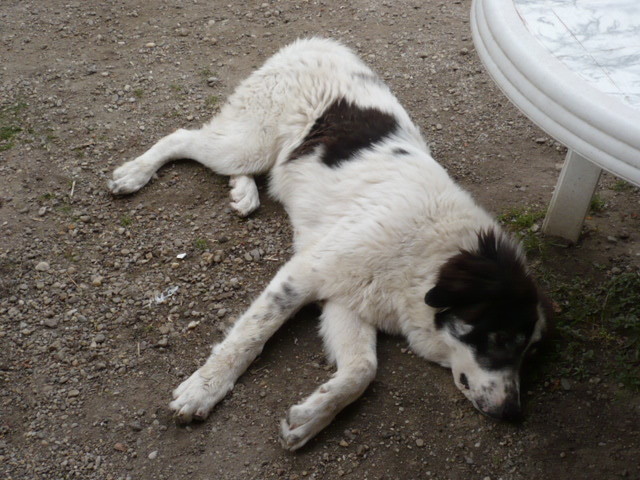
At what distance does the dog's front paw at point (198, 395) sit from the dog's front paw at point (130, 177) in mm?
1622

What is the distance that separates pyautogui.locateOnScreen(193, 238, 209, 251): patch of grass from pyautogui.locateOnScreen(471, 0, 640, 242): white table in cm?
216

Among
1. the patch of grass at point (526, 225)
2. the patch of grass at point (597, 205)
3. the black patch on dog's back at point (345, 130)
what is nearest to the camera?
the black patch on dog's back at point (345, 130)

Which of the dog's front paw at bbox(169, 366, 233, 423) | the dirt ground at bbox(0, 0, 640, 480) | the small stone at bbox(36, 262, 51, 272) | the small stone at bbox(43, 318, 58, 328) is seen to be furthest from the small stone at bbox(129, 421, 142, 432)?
the small stone at bbox(36, 262, 51, 272)

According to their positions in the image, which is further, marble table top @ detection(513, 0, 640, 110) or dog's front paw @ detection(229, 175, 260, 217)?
dog's front paw @ detection(229, 175, 260, 217)

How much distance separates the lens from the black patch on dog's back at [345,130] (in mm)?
4086

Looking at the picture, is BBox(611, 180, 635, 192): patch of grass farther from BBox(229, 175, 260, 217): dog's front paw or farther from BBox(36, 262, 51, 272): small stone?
BBox(36, 262, 51, 272): small stone

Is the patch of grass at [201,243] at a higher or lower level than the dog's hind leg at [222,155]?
lower

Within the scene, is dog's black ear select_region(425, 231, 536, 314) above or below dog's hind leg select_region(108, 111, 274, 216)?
above

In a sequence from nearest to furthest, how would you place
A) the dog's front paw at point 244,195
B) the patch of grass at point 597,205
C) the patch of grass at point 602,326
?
the patch of grass at point 602,326, the dog's front paw at point 244,195, the patch of grass at point 597,205

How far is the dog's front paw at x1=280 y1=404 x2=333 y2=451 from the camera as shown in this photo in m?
3.10

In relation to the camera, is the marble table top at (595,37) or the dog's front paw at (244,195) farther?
the dog's front paw at (244,195)

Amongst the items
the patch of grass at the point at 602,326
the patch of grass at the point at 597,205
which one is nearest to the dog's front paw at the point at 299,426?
the patch of grass at the point at 602,326

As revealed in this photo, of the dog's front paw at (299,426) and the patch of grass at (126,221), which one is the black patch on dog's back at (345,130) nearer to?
the patch of grass at (126,221)

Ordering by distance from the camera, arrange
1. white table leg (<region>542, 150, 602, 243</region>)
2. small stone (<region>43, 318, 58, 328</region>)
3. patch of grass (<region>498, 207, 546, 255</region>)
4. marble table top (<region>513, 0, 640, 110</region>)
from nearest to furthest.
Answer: marble table top (<region>513, 0, 640, 110</region>) → small stone (<region>43, 318, 58, 328</region>) → white table leg (<region>542, 150, 602, 243</region>) → patch of grass (<region>498, 207, 546, 255</region>)
